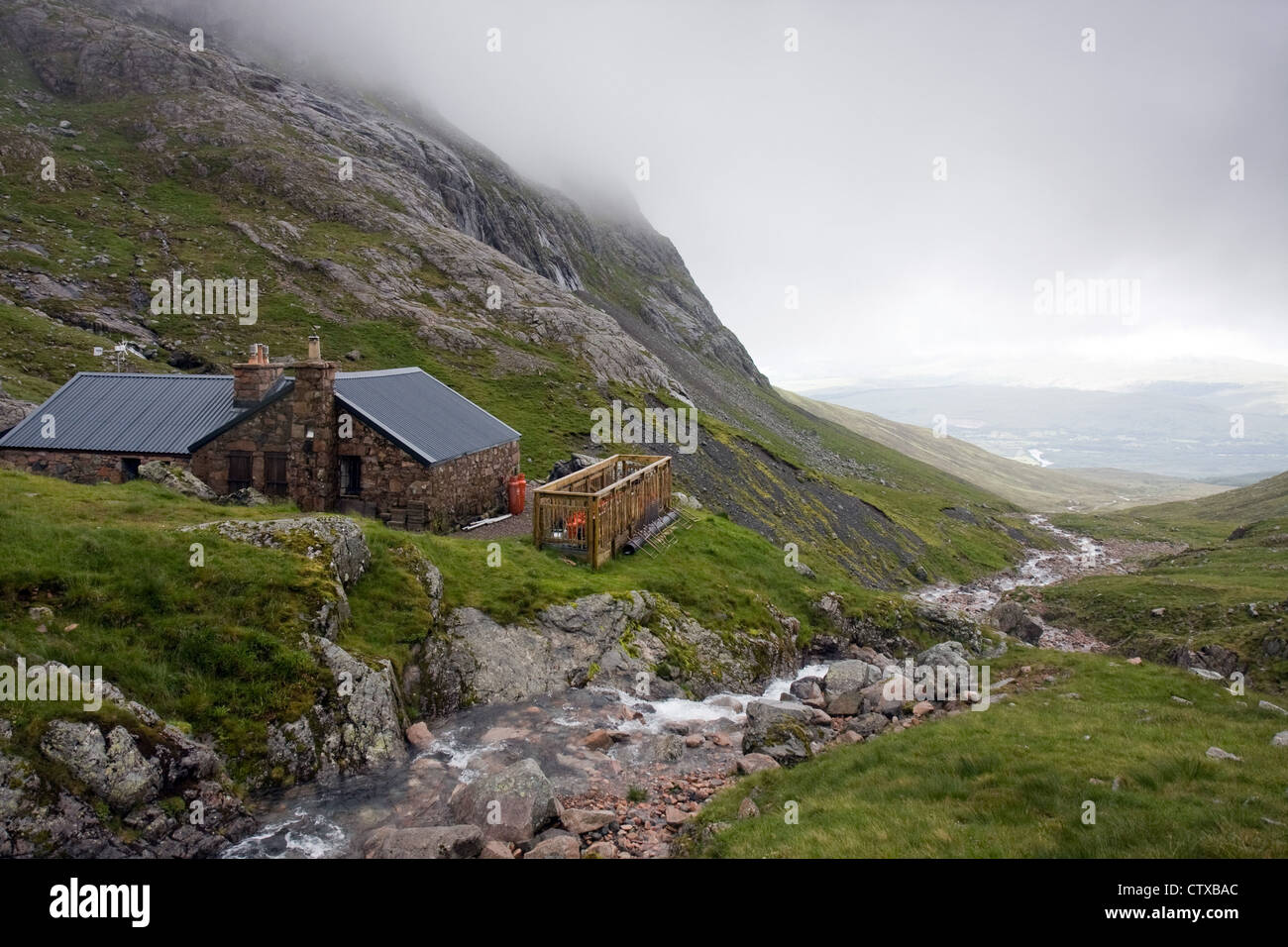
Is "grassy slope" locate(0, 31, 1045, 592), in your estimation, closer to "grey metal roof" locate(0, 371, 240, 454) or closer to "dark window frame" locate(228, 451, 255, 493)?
"grey metal roof" locate(0, 371, 240, 454)

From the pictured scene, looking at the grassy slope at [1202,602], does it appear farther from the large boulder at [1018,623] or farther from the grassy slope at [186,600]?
the grassy slope at [186,600]

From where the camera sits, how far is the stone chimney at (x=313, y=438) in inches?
1159

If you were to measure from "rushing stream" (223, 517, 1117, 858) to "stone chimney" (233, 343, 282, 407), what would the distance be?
67.7 ft

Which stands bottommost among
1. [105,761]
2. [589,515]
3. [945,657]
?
[945,657]

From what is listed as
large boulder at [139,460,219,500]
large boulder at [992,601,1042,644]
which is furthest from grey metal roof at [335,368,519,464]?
large boulder at [992,601,1042,644]

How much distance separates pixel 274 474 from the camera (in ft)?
98.9

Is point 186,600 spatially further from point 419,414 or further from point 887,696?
point 419,414

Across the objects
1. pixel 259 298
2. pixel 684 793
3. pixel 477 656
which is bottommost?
pixel 684 793

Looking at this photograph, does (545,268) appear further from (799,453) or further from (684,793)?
(684,793)

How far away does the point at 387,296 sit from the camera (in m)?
72.1

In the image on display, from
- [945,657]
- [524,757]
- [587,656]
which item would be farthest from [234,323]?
[945,657]

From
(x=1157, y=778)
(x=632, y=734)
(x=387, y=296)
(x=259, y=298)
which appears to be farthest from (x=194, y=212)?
(x=1157, y=778)

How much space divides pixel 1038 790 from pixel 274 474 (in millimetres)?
29976
